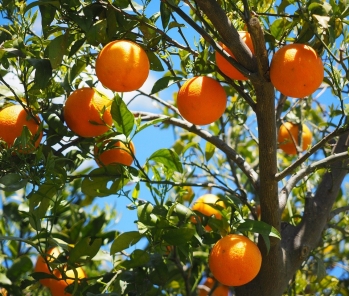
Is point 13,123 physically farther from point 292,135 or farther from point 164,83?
point 292,135

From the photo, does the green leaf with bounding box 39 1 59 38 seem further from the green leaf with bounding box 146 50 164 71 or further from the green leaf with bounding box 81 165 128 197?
the green leaf with bounding box 81 165 128 197

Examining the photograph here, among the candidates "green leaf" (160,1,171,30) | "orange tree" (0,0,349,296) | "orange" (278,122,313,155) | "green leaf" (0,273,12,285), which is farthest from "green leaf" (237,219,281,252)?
"orange" (278,122,313,155)

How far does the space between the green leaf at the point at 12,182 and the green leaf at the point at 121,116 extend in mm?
207

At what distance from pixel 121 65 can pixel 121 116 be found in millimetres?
100

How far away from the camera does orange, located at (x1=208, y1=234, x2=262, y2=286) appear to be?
4.00 ft

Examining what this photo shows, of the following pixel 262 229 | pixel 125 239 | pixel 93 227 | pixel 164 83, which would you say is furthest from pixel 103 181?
pixel 93 227

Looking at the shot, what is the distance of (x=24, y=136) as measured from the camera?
1146 millimetres

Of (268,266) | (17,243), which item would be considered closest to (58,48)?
(268,266)

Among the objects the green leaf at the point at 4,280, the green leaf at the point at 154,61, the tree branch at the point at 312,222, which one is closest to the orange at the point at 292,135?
the tree branch at the point at 312,222

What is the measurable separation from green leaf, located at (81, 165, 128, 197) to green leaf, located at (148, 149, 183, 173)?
0.08 meters

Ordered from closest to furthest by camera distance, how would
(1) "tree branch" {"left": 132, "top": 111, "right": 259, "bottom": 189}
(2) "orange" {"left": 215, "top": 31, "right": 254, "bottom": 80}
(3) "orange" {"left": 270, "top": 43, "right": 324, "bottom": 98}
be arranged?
(3) "orange" {"left": 270, "top": 43, "right": 324, "bottom": 98}
(2) "orange" {"left": 215, "top": 31, "right": 254, "bottom": 80}
(1) "tree branch" {"left": 132, "top": 111, "right": 259, "bottom": 189}

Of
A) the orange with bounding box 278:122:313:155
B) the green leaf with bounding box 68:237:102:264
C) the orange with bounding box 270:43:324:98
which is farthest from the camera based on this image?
the orange with bounding box 278:122:313:155

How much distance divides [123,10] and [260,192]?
496 millimetres

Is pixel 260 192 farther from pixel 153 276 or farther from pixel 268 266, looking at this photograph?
pixel 153 276
